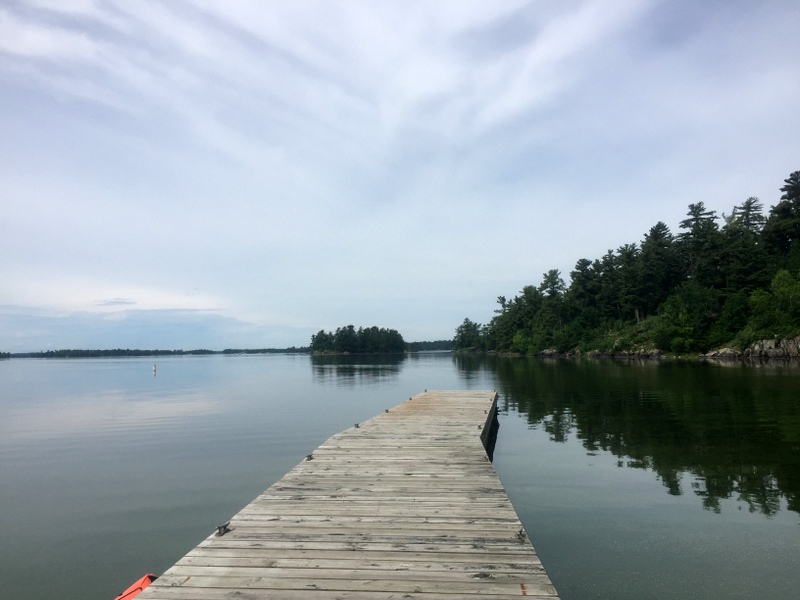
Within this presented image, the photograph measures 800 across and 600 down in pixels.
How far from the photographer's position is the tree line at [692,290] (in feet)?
170

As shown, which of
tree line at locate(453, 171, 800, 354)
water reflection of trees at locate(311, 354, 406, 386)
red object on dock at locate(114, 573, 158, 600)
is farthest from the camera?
tree line at locate(453, 171, 800, 354)

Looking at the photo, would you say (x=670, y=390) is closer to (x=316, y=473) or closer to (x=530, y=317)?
(x=316, y=473)

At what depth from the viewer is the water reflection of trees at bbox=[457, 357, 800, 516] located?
9570 millimetres

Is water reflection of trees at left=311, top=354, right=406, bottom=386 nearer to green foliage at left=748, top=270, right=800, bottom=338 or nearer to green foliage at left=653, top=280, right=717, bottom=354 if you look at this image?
green foliage at left=653, top=280, right=717, bottom=354

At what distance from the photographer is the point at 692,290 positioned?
6075 centimetres

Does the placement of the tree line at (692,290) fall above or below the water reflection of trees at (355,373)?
above

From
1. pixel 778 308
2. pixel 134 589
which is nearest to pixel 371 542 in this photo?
pixel 134 589

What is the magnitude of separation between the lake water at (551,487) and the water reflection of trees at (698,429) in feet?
0.21

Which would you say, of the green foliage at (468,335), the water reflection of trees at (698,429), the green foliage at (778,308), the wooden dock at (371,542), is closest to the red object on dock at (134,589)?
the wooden dock at (371,542)

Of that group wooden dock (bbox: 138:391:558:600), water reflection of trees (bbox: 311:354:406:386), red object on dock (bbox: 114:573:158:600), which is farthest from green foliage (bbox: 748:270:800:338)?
red object on dock (bbox: 114:573:158:600)

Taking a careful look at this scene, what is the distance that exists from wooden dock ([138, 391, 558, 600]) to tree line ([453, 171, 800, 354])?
168ft

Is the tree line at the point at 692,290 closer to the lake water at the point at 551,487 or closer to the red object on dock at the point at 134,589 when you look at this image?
the lake water at the point at 551,487

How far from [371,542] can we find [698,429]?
13078mm

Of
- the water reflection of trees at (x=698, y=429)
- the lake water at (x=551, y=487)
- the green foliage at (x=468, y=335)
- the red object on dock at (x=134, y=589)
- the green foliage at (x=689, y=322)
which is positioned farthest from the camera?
the green foliage at (x=468, y=335)
